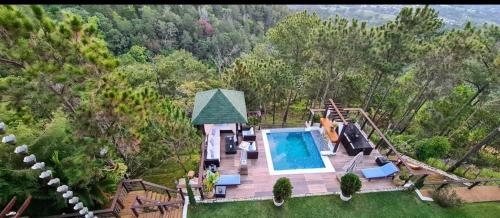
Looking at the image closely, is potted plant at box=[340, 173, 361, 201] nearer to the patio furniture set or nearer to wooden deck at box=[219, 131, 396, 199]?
wooden deck at box=[219, 131, 396, 199]

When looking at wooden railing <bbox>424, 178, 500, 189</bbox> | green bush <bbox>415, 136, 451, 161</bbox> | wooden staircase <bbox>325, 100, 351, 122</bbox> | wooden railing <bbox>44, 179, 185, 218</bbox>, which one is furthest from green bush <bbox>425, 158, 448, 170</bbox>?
wooden railing <bbox>44, 179, 185, 218</bbox>

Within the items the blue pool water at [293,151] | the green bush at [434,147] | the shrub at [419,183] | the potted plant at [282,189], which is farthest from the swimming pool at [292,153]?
the green bush at [434,147]

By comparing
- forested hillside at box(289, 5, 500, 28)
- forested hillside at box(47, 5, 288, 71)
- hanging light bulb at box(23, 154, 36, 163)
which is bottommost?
forested hillside at box(47, 5, 288, 71)

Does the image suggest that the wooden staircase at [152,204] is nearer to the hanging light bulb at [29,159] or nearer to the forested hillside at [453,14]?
the hanging light bulb at [29,159]

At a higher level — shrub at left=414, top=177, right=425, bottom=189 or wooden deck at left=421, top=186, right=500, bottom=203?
shrub at left=414, top=177, right=425, bottom=189

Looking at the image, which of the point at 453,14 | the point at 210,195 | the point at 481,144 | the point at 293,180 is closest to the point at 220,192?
the point at 210,195

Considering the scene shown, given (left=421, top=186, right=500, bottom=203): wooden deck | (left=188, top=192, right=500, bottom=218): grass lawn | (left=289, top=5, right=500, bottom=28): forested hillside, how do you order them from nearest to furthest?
(left=188, top=192, right=500, bottom=218): grass lawn
(left=421, top=186, right=500, bottom=203): wooden deck
(left=289, top=5, right=500, bottom=28): forested hillside

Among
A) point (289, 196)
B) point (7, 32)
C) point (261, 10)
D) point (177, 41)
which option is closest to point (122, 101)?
point (7, 32)
